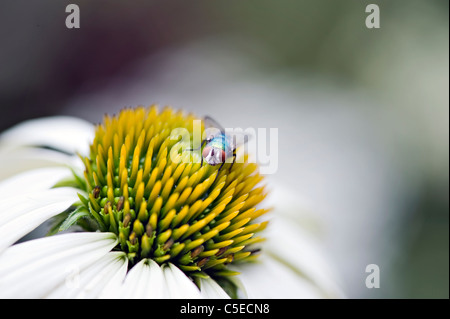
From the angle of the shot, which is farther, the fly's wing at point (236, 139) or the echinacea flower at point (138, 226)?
the fly's wing at point (236, 139)

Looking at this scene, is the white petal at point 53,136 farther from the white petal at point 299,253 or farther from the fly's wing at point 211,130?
the white petal at point 299,253

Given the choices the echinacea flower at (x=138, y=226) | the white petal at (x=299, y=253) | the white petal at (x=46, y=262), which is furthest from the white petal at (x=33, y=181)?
the white petal at (x=299, y=253)

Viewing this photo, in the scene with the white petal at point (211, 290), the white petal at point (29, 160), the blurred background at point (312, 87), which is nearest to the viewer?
the white petal at point (211, 290)

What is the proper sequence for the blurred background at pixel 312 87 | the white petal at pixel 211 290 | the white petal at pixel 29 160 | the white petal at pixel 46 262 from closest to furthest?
the white petal at pixel 46 262
the white petal at pixel 211 290
the white petal at pixel 29 160
the blurred background at pixel 312 87

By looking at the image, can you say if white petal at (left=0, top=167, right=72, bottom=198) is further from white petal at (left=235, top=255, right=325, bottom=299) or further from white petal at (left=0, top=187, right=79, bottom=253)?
white petal at (left=235, top=255, right=325, bottom=299)

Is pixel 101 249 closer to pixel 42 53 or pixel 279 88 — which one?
pixel 42 53

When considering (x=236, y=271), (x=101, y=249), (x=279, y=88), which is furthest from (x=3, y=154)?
(x=279, y=88)

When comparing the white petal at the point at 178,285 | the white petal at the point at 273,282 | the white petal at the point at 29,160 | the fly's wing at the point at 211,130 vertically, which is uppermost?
the fly's wing at the point at 211,130
